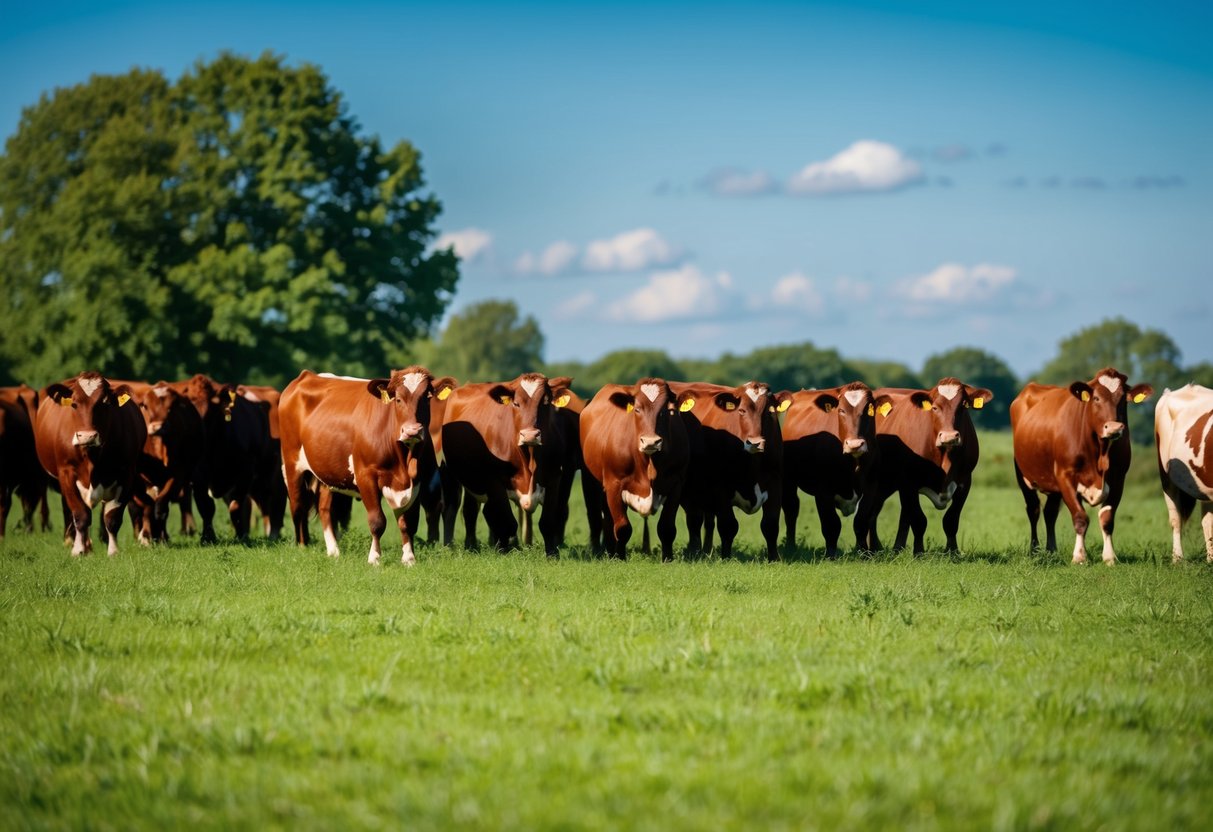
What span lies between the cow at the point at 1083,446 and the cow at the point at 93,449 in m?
12.8

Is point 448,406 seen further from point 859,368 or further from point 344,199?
point 859,368

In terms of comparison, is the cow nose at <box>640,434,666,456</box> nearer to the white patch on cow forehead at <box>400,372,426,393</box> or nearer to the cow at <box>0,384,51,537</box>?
the white patch on cow forehead at <box>400,372,426,393</box>

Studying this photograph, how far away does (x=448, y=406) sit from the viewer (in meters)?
19.9


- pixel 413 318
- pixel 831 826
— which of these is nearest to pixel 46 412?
pixel 831 826

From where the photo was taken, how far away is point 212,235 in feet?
160

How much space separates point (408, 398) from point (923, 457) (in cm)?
725

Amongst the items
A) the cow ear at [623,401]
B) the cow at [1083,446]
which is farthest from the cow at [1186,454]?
the cow ear at [623,401]

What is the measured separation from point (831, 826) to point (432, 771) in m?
2.07

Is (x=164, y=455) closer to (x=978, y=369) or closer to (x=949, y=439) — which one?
(x=949, y=439)

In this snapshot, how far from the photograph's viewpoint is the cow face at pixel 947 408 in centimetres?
1844

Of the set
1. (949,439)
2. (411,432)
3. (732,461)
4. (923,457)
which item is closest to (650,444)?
(732,461)

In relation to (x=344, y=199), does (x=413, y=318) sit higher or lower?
lower

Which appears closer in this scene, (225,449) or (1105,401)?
(1105,401)

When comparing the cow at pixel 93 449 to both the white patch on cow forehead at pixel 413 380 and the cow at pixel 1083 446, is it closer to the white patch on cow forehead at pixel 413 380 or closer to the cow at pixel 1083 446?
the white patch on cow forehead at pixel 413 380
